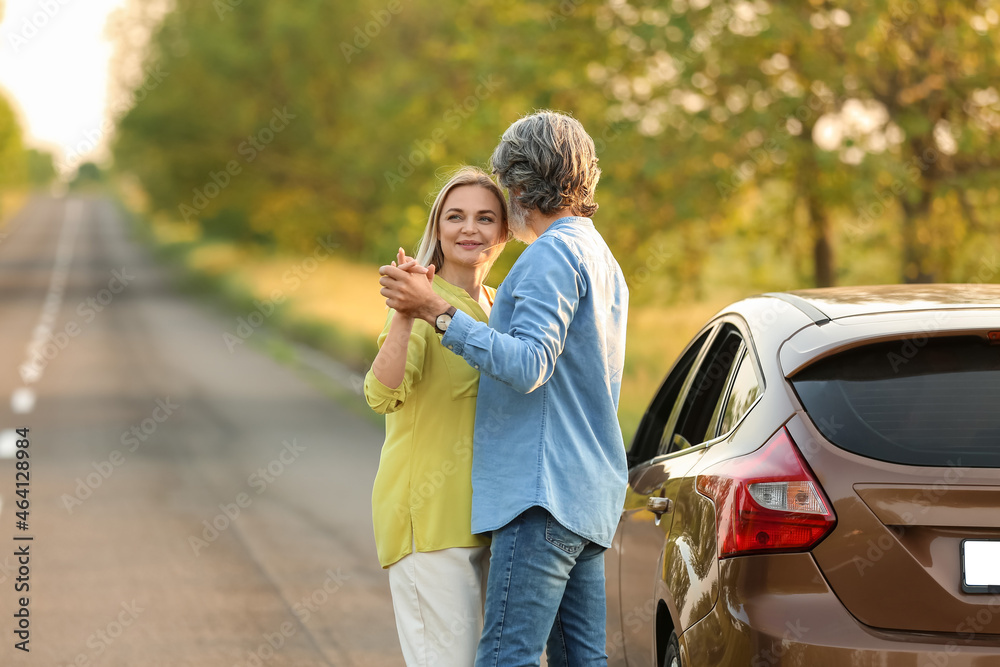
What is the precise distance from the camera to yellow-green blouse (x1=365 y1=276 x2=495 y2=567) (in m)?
2.68

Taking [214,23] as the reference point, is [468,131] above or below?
below

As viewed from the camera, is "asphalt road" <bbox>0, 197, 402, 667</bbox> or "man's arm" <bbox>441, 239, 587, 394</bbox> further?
"asphalt road" <bbox>0, 197, 402, 667</bbox>

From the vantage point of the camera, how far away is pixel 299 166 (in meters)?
30.5

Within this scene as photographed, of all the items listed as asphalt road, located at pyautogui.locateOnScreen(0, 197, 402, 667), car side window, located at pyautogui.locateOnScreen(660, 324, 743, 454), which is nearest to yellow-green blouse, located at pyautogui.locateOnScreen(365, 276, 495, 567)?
car side window, located at pyautogui.locateOnScreen(660, 324, 743, 454)

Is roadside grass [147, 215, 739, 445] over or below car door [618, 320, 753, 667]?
over

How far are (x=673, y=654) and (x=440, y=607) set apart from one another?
0.68 metres

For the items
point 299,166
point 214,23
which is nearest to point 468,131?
point 299,166

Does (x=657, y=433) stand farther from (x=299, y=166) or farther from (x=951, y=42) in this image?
(x=299, y=166)

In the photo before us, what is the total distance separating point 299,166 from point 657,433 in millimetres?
27703

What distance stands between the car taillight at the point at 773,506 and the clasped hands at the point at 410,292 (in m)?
0.81

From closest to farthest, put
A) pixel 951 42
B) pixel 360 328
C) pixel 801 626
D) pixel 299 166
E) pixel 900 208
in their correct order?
pixel 801 626, pixel 951 42, pixel 900 208, pixel 360 328, pixel 299 166

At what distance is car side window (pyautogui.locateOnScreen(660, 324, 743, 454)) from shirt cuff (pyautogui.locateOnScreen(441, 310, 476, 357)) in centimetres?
98

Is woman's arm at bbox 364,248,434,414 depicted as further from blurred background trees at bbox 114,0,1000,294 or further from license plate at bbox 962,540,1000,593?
blurred background trees at bbox 114,0,1000,294

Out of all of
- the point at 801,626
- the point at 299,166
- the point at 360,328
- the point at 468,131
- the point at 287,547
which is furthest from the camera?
the point at 299,166
